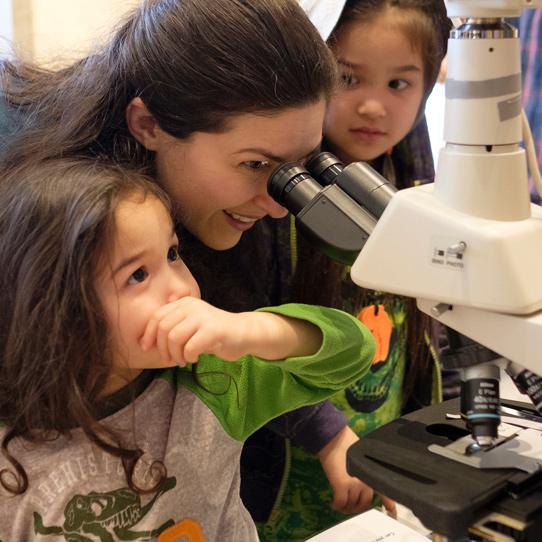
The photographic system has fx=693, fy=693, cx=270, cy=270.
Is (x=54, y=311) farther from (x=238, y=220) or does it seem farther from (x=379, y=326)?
(x=379, y=326)

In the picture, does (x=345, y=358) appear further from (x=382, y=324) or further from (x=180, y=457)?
(x=382, y=324)

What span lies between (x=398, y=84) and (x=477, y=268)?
2.34 ft

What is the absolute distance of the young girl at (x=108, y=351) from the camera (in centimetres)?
77

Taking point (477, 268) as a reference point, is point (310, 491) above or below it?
below

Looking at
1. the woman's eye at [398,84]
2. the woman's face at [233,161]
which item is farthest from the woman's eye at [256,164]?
the woman's eye at [398,84]

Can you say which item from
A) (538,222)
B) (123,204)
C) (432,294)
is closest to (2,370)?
(123,204)

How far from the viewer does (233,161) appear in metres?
0.96

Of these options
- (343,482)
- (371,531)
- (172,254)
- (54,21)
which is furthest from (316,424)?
(54,21)

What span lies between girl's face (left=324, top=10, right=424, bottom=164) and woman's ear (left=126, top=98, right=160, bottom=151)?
31cm

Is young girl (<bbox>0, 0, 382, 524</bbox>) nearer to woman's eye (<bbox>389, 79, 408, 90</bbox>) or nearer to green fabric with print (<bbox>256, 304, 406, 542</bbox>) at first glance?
woman's eye (<bbox>389, 79, 408, 90</bbox>)

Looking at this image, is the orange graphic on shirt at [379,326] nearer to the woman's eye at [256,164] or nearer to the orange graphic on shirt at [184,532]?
the woman's eye at [256,164]

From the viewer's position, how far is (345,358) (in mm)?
859

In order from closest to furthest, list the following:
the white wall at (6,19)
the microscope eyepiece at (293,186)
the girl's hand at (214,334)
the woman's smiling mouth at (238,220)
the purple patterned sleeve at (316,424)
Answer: the girl's hand at (214,334) → the microscope eyepiece at (293,186) → the woman's smiling mouth at (238,220) → the purple patterned sleeve at (316,424) → the white wall at (6,19)

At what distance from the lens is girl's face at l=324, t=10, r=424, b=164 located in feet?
3.86
